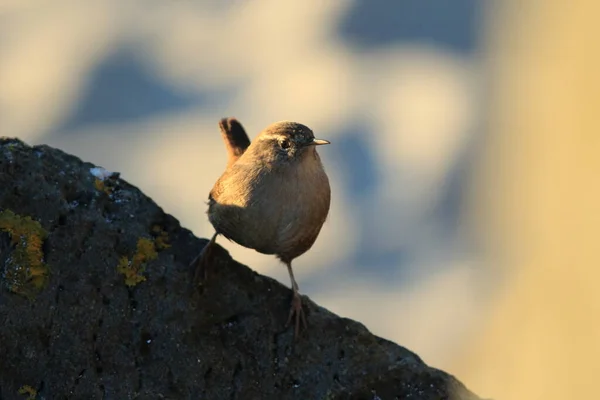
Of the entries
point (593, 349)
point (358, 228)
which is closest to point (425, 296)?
point (358, 228)

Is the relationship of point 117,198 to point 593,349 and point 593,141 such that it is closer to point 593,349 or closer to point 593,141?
point 593,349

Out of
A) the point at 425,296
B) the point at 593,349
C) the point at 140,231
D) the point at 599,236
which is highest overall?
the point at 425,296

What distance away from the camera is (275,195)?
6.00m

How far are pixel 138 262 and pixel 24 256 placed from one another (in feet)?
2.03

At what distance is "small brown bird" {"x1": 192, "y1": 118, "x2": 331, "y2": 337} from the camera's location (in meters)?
5.99

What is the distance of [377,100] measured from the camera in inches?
1515

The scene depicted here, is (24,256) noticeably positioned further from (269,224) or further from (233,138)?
(233,138)

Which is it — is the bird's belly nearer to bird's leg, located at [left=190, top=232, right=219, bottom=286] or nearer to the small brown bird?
the small brown bird

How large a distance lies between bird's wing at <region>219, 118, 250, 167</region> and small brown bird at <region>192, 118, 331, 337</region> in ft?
2.63

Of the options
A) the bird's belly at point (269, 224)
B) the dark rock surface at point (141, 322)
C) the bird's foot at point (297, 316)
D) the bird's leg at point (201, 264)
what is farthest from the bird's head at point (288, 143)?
the bird's foot at point (297, 316)

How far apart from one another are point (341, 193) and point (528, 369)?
1867 centimetres

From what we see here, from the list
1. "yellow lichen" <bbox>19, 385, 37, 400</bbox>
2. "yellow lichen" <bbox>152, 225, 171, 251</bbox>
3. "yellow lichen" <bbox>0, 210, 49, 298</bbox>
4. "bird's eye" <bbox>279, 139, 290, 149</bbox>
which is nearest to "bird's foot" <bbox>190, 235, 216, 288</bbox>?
"yellow lichen" <bbox>152, 225, 171, 251</bbox>

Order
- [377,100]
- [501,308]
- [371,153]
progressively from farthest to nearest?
[377,100] < [371,153] < [501,308]

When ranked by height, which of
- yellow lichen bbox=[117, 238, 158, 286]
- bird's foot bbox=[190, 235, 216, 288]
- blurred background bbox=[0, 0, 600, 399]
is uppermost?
blurred background bbox=[0, 0, 600, 399]
